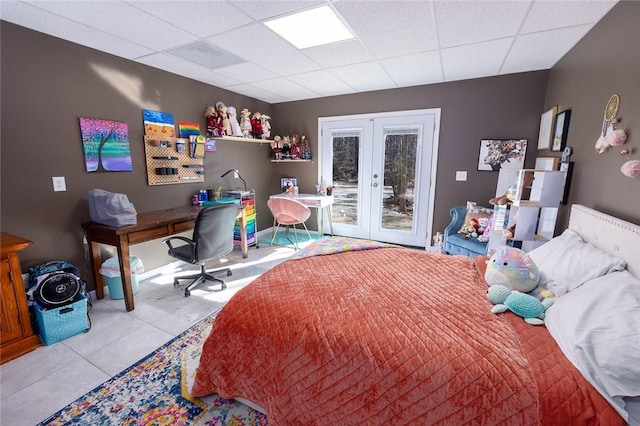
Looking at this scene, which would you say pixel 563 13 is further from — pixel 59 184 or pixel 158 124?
pixel 59 184

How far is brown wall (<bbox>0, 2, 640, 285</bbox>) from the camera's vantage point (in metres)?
1.87

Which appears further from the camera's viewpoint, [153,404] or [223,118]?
[223,118]

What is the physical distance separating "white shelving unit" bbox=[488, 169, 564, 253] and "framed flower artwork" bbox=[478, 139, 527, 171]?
1065 mm

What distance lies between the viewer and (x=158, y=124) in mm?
3072

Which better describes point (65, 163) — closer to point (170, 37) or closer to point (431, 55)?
point (170, 37)

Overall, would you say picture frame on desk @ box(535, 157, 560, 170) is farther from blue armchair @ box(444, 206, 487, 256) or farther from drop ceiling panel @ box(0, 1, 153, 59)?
drop ceiling panel @ box(0, 1, 153, 59)

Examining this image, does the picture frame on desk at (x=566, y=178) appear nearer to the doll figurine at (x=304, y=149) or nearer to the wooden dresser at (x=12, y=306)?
the doll figurine at (x=304, y=149)

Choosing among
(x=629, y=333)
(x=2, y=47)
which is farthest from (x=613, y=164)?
(x=2, y=47)

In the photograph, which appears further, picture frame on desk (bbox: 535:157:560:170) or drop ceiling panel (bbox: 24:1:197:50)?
picture frame on desk (bbox: 535:157:560:170)

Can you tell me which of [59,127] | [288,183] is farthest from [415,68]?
[59,127]

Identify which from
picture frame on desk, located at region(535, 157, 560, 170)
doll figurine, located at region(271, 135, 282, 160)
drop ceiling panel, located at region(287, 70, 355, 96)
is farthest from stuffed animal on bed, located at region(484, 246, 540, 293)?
doll figurine, located at region(271, 135, 282, 160)

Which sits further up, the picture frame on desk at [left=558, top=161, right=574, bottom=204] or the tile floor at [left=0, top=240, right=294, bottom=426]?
the picture frame on desk at [left=558, top=161, right=574, bottom=204]

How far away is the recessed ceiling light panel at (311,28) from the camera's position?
2012mm

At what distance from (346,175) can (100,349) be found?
3597 millimetres
